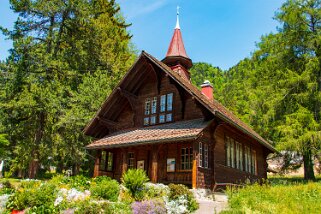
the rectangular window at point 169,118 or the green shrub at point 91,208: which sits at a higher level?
the rectangular window at point 169,118

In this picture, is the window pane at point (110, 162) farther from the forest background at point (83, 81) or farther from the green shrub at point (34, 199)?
the green shrub at point (34, 199)

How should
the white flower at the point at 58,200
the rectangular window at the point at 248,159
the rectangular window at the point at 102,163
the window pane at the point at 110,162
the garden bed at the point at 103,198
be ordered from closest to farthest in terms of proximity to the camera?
the garden bed at the point at 103,198, the white flower at the point at 58,200, the rectangular window at the point at 102,163, the rectangular window at the point at 248,159, the window pane at the point at 110,162

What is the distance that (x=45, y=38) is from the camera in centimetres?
2908

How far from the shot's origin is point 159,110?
68.4 ft

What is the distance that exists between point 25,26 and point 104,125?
12.5 metres

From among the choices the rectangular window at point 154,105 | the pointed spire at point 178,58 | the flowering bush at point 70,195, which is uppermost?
the pointed spire at point 178,58

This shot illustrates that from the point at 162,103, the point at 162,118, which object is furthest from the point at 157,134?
the point at 162,103

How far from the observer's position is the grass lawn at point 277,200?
31.6 feet

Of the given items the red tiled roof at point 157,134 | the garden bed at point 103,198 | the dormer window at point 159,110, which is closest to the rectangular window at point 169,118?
the dormer window at point 159,110

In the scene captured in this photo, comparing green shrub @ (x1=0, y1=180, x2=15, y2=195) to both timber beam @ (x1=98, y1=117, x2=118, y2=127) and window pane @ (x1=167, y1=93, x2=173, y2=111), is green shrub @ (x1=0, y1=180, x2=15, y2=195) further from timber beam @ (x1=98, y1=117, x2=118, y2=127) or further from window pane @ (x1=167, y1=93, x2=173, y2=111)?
window pane @ (x1=167, y1=93, x2=173, y2=111)

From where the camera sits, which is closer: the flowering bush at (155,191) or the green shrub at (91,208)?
the green shrub at (91,208)

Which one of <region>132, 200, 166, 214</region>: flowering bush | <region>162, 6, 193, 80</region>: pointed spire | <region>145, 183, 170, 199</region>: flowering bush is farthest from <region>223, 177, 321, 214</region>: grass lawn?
<region>162, 6, 193, 80</region>: pointed spire

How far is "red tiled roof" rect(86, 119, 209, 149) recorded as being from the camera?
16.0m

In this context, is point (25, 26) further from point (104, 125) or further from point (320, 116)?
point (320, 116)
